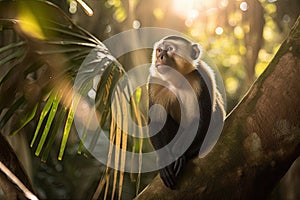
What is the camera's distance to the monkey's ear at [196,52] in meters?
2.35

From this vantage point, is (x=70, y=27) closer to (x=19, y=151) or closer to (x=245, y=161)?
(x=245, y=161)

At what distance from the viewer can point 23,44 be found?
1.52 metres

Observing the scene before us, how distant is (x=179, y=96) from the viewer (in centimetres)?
217

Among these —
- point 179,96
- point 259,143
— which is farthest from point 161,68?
point 259,143

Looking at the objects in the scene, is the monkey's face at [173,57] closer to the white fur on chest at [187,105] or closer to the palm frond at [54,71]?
the white fur on chest at [187,105]

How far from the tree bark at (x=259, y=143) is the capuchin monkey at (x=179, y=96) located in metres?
0.36

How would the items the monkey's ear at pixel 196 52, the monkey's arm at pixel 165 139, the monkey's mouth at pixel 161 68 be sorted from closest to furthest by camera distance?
the monkey's arm at pixel 165 139
the monkey's mouth at pixel 161 68
the monkey's ear at pixel 196 52

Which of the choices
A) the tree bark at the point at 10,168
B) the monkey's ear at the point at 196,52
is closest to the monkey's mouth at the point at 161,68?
the monkey's ear at the point at 196,52

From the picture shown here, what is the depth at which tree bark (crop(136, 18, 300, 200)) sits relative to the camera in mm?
1272

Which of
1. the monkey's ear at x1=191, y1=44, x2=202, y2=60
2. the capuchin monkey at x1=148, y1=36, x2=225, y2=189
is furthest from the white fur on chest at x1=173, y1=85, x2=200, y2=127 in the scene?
the monkey's ear at x1=191, y1=44, x2=202, y2=60

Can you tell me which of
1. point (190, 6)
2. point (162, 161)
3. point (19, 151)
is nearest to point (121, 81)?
point (162, 161)

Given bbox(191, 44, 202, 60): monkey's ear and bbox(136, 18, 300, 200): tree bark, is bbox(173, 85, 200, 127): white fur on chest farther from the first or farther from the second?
bbox(136, 18, 300, 200): tree bark

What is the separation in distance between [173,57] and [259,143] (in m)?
1.11

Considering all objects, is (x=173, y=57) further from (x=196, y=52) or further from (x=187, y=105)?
(x=187, y=105)
